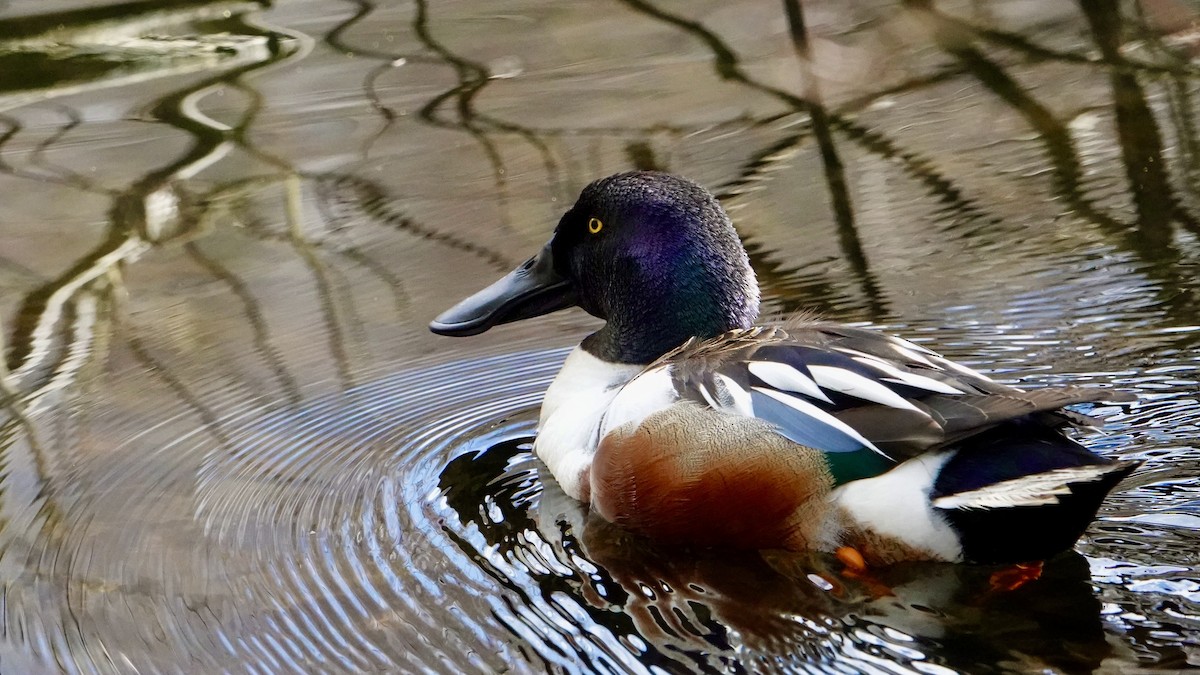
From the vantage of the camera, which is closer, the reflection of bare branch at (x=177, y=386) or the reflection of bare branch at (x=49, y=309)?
the reflection of bare branch at (x=177, y=386)

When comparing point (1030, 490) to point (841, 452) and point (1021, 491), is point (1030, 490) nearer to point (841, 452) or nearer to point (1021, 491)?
point (1021, 491)

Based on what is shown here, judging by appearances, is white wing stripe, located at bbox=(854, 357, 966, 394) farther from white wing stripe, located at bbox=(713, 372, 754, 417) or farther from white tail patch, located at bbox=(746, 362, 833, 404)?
white wing stripe, located at bbox=(713, 372, 754, 417)

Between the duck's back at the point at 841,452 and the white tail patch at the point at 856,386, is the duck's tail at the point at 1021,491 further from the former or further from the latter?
the white tail patch at the point at 856,386

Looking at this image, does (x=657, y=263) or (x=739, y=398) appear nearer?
(x=739, y=398)

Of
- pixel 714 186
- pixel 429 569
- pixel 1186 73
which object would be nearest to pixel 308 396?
pixel 429 569

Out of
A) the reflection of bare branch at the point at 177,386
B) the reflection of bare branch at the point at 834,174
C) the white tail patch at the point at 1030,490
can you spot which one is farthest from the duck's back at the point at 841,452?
the reflection of bare branch at the point at 177,386

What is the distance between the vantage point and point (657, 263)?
4250mm

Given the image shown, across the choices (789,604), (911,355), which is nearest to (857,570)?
(789,604)

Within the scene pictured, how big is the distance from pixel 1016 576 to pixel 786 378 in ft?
2.32

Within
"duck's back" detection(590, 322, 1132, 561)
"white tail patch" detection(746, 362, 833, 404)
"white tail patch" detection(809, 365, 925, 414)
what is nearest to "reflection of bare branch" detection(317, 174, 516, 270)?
"duck's back" detection(590, 322, 1132, 561)

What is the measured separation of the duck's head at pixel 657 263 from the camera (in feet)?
13.8

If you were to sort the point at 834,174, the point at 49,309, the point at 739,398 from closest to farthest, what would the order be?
the point at 739,398 < the point at 49,309 < the point at 834,174

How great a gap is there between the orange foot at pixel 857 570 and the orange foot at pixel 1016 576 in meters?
0.25

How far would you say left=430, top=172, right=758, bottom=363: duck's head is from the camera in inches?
166
